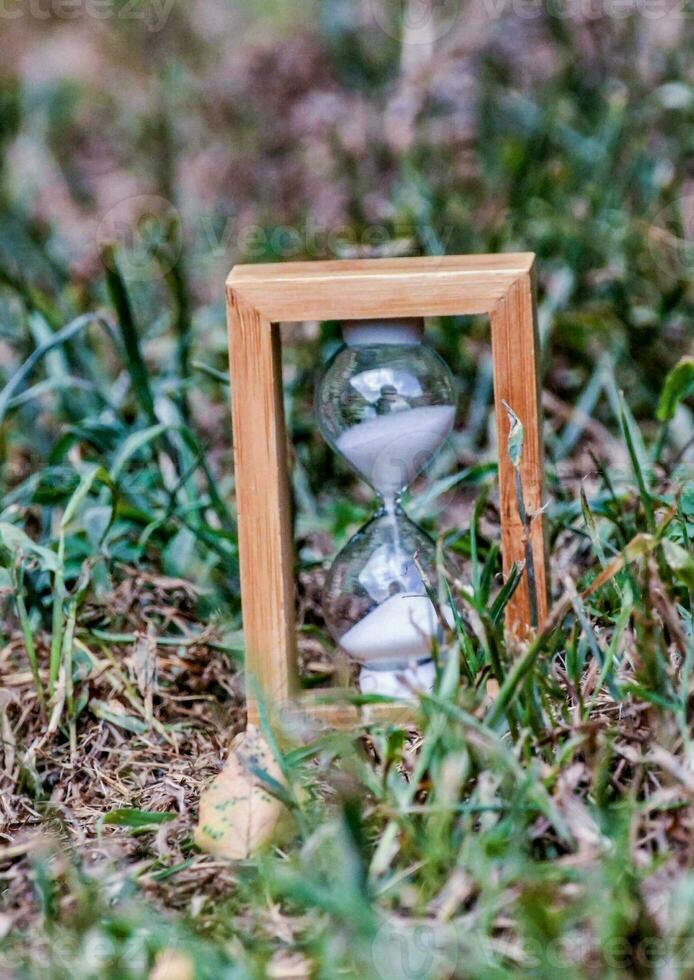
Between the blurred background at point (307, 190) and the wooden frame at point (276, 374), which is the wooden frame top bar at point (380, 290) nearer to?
the wooden frame at point (276, 374)

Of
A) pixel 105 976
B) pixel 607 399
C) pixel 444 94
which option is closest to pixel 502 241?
pixel 607 399

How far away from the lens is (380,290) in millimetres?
1261

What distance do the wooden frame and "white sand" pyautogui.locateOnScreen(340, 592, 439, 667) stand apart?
6 cm

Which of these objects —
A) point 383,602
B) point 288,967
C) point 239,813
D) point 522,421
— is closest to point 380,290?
point 522,421

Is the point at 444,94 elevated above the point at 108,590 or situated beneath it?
elevated above

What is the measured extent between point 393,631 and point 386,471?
0.16 m

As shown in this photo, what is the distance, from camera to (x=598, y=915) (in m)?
0.83

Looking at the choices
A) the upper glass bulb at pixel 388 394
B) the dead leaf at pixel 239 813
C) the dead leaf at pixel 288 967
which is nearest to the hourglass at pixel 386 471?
the upper glass bulb at pixel 388 394

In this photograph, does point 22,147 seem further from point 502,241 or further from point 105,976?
point 105,976

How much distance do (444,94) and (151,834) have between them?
193cm

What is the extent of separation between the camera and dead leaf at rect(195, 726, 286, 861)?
1087mm

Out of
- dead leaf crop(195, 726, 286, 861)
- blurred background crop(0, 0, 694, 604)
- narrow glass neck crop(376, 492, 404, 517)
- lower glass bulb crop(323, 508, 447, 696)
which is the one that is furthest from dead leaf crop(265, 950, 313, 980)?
blurred background crop(0, 0, 694, 604)

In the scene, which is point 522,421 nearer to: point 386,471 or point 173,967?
point 386,471

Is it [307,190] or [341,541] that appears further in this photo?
[307,190]
